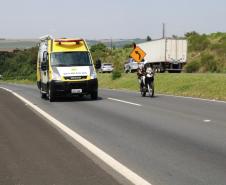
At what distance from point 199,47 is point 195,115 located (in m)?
64.1

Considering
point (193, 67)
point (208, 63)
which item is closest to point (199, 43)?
point (208, 63)

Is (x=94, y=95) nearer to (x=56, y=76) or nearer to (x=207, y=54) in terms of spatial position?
(x=56, y=76)

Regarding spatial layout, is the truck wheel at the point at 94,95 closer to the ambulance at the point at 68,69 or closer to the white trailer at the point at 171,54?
the ambulance at the point at 68,69

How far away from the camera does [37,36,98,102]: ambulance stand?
24.4 meters

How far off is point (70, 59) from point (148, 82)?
145 inches

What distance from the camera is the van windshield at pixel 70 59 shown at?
82.0 feet

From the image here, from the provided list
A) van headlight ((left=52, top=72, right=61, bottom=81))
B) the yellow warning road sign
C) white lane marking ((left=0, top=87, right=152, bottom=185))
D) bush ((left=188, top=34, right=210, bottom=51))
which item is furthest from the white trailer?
white lane marking ((left=0, top=87, right=152, bottom=185))

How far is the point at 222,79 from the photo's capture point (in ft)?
93.9

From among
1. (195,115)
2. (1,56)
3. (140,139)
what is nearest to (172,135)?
(140,139)

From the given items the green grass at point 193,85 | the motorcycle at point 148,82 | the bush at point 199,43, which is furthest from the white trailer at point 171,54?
the motorcycle at point 148,82

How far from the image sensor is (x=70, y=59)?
2511 centimetres

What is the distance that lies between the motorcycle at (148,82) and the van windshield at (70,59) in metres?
2.66

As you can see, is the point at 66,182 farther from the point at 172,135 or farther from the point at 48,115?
the point at 48,115

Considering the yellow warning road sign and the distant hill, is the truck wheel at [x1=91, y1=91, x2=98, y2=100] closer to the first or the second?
the yellow warning road sign
